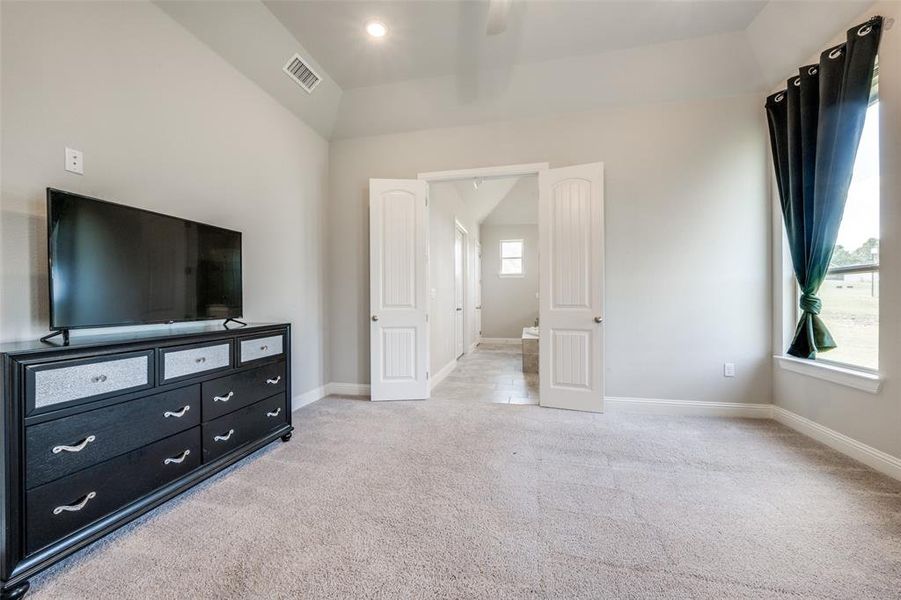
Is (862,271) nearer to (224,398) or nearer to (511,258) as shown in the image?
(224,398)

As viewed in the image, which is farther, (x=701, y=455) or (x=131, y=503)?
(x=701, y=455)

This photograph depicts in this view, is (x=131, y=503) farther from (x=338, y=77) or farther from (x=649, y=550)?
(x=338, y=77)

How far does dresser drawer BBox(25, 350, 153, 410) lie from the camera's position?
125cm

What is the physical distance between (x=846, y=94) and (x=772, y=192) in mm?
844

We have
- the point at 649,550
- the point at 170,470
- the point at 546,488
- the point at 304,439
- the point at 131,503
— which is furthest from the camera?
the point at 304,439

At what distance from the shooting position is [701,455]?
7.30ft

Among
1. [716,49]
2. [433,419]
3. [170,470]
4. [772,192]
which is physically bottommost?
[433,419]

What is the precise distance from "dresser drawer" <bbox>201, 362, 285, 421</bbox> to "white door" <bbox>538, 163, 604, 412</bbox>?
228 centimetres

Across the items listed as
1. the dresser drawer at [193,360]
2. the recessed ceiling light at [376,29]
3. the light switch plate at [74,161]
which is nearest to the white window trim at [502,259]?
the recessed ceiling light at [376,29]

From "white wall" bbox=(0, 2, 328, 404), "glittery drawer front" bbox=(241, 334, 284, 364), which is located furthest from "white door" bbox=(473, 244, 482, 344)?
"glittery drawer front" bbox=(241, 334, 284, 364)


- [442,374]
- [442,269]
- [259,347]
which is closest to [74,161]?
[259,347]

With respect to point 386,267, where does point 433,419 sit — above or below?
below

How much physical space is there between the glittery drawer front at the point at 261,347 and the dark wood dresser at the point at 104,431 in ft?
0.05

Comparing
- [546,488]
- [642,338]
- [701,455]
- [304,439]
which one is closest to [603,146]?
[642,338]
